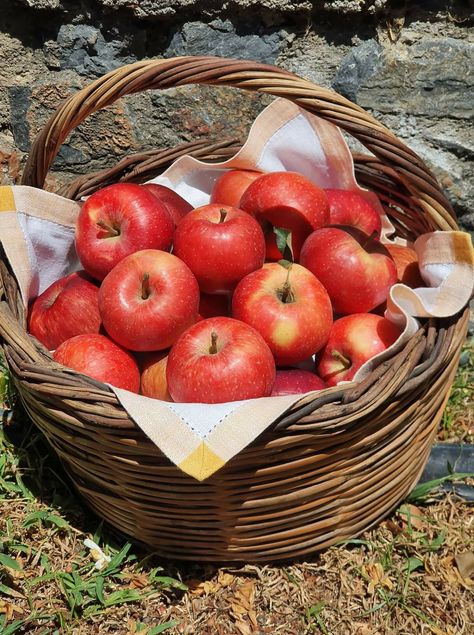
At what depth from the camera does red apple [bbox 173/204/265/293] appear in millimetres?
1496

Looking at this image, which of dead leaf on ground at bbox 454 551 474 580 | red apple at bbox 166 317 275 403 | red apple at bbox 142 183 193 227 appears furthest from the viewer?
red apple at bbox 142 183 193 227

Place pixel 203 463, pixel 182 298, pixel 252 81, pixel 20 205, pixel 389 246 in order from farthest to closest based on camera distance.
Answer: pixel 389 246
pixel 20 205
pixel 182 298
pixel 252 81
pixel 203 463

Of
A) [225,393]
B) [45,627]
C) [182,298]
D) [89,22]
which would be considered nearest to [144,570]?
[45,627]

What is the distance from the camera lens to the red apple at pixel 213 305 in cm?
164

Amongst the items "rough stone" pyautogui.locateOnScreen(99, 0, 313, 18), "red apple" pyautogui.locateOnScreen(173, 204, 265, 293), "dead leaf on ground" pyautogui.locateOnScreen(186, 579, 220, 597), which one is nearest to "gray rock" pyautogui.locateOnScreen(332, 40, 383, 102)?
"rough stone" pyautogui.locateOnScreen(99, 0, 313, 18)

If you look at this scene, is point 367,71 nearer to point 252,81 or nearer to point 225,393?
point 252,81

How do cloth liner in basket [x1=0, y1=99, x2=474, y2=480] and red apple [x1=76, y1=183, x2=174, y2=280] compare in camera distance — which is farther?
red apple [x1=76, y1=183, x2=174, y2=280]

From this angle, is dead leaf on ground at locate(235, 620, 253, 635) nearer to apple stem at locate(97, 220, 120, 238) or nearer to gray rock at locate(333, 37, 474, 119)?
apple stem at locate(97, 220, 120, 238)

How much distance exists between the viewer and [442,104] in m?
2.01

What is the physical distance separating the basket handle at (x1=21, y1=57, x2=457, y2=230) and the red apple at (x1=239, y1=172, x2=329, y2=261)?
0.87 ft

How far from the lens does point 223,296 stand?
168cm

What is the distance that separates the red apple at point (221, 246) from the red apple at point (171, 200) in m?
0.17

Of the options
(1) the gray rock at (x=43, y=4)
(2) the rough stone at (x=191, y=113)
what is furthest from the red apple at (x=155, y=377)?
(1) the gray rock at (x=43, y=4)

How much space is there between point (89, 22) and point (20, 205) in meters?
0.67
